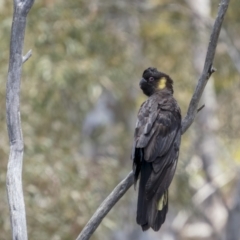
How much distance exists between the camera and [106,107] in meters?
10.5

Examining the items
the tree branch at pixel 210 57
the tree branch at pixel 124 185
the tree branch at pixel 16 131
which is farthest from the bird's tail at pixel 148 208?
the tree branch at pixel 16 131

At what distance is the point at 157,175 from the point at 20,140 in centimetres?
70

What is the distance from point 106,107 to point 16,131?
6965 millimetres

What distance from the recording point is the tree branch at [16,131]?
11.2 feet

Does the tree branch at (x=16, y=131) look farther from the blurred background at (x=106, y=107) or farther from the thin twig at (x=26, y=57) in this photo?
the blurred background at (x=106, y=107)

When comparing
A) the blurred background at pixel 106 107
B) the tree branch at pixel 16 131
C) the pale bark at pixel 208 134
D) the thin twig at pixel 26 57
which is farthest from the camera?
the pale bark at pixel 208 134

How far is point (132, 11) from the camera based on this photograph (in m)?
9.19

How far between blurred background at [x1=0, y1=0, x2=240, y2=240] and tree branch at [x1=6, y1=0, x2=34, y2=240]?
3.31 meters

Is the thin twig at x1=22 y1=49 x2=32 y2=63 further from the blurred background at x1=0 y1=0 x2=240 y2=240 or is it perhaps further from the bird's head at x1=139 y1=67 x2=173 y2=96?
the blurred background at x1=0 y1=0 x2=240 y2=240

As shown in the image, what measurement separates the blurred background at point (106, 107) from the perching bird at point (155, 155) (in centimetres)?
307

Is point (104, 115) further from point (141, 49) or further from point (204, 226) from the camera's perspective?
point (204, 226)

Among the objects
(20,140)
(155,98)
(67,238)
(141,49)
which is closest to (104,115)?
(141,49)

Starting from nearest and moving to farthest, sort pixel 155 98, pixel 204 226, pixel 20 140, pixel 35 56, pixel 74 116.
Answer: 1. pixel 20 140
2. pixel 155 98
3. pixel 35 56
4. pixel 74 116
5. pixel 204 226

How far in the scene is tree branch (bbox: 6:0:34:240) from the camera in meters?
3.42
